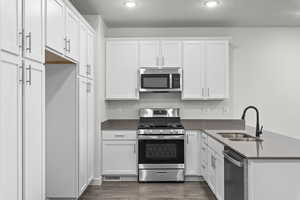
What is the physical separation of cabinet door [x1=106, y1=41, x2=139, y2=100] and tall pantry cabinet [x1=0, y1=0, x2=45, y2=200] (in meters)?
2.77

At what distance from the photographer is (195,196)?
171 inches

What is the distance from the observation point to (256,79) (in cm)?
567

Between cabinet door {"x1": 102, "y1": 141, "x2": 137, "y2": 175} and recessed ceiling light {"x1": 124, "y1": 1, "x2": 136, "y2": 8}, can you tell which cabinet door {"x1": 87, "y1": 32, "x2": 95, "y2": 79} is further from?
cabinet door {"x1": 102, "y1": 141, "x2": 137, "y2": 175}

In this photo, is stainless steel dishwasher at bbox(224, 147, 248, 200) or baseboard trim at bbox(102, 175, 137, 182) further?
baseboard trim at bbox(102, 175, 137, 182)

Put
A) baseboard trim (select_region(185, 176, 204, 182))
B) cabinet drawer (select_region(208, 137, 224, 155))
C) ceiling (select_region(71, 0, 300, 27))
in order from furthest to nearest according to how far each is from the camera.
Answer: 1. baseboard trim (select_region(185, 176, 204, 182))
2. ceiling (select_region(71, 0, 300, 27))
3. cabinet drawer (select_region(208, 137, 224, 155))

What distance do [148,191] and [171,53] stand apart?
7.25 ft

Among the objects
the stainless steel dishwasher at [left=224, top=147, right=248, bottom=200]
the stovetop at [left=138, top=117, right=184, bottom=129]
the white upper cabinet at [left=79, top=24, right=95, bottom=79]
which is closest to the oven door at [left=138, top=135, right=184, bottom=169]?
the stovetop at [left=138, top=117, right=184, bottom=129]

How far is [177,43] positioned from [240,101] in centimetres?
150

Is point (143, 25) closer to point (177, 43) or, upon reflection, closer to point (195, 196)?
point (177, 43)

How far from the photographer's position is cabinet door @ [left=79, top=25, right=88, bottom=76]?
158 inches
